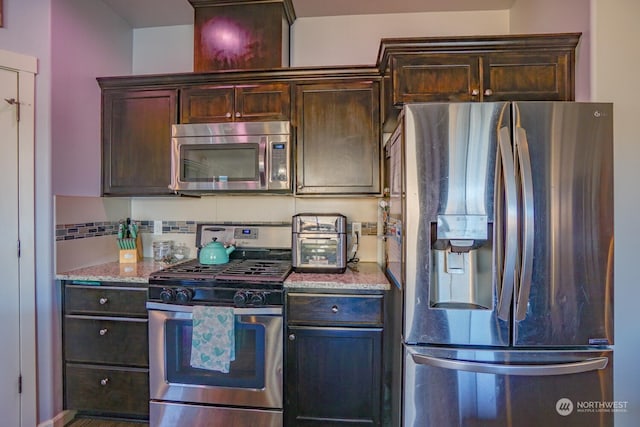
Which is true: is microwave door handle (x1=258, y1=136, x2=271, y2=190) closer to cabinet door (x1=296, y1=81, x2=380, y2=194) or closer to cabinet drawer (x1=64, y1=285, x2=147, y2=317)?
cabinet door (x1=296, y1=81, x2=380, y2=194)

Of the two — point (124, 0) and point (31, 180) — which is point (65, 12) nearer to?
point (124, 0)

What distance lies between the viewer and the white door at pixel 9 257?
69.9 inches

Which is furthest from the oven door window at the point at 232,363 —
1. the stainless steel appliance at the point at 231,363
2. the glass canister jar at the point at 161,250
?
the glass canister jar at the point at 161,250

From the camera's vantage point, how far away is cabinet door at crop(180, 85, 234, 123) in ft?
6.87

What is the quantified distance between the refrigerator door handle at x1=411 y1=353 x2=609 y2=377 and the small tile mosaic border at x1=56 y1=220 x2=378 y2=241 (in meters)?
1.12

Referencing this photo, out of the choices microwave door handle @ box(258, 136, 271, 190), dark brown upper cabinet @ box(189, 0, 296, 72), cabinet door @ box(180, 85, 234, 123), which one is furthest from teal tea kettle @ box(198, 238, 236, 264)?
dark brown upper cabinet @ box(189, 0, 296, 72)

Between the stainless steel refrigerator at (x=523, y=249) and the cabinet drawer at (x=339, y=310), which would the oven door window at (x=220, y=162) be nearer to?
the cabinet drawer at (x=339, y=310)

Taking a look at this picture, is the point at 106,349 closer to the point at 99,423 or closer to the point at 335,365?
the point at 99,423

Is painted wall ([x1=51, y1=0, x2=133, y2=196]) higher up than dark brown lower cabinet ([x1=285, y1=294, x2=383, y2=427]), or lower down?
higher up

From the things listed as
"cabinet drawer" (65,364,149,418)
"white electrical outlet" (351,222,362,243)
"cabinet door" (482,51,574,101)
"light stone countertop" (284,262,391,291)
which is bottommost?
"cabinet drawer" (65,364,149,418)

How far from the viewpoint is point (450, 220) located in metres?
1.35

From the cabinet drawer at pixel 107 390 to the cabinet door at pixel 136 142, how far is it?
3.83 feet

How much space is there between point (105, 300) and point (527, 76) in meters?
2.77

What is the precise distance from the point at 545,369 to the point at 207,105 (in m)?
2.38
